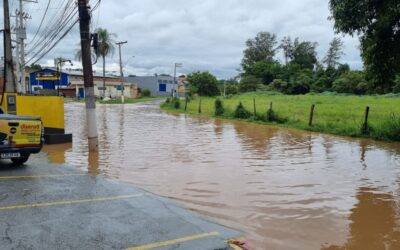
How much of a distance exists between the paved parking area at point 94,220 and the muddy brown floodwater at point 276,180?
2.03ft

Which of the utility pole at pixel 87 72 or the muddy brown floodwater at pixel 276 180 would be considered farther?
the utility pole at pixel 87 72

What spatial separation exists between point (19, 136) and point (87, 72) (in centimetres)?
402

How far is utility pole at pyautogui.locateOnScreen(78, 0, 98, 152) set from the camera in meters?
14.3

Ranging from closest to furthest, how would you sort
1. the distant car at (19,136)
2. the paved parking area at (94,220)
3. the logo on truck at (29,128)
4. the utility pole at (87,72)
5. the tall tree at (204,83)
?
the paved parking area at (94,220) → the distant car at (19,136) → the logo on truck at (29,128) → the utility pole at (87,72) → the tall tree at (204,83)

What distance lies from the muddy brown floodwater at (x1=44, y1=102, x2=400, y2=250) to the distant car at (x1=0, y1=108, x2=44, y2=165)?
1496 mm

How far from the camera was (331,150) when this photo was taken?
49.4 feet

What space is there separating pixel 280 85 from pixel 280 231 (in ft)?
266

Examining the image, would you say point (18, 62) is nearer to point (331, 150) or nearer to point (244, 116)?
point (244, 116)

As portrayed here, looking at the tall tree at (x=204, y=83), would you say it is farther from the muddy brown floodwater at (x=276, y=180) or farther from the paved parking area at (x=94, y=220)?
the paved parking area at (x=94, y=220)

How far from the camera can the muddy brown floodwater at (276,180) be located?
21.6ft

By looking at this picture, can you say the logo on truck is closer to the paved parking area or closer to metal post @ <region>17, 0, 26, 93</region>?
the paved parking area

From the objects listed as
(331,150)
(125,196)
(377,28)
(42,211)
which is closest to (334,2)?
(377,28)

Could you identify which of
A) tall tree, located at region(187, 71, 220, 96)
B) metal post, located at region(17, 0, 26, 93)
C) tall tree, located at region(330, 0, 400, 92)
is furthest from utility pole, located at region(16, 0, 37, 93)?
tall tree, located at region(187, 71, 220, 96)

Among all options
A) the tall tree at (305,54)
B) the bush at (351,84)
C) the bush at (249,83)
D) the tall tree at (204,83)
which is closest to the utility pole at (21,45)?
the tall tree at (204,83)
